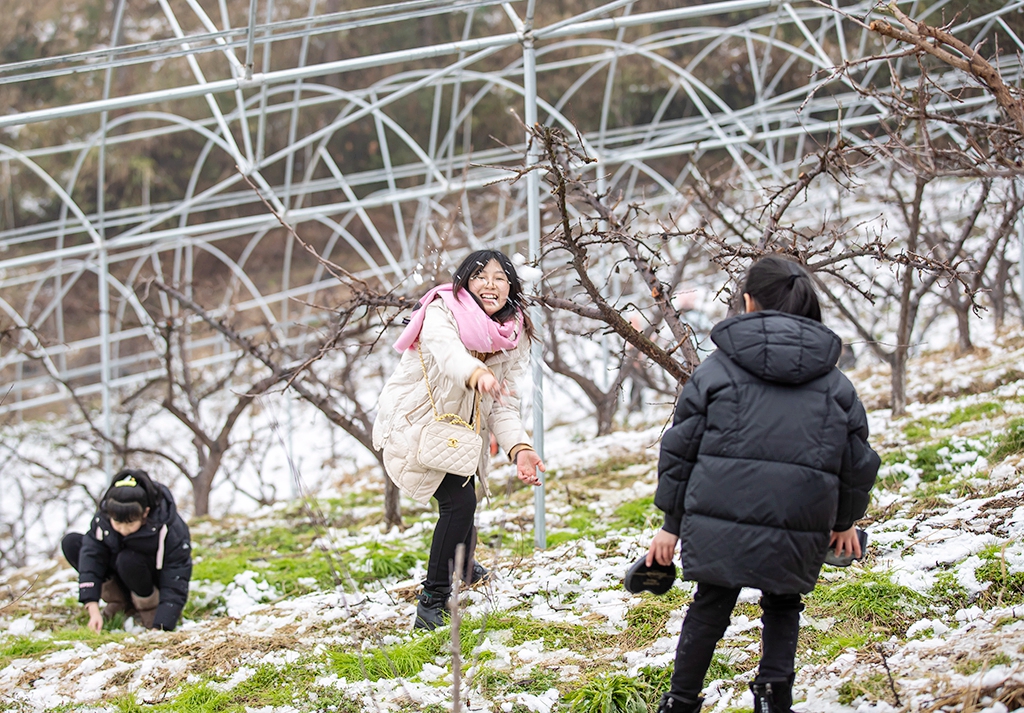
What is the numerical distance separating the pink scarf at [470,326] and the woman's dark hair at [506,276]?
3 centimetres

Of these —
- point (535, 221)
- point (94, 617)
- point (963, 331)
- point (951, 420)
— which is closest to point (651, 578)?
point (535, 221)

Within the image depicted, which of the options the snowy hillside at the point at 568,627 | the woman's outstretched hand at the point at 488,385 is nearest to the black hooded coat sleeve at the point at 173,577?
the snowy hillside at the point at 568,627

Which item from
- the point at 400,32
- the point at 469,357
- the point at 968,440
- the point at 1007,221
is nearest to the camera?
the point at 469,357

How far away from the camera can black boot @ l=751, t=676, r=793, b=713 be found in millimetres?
2459

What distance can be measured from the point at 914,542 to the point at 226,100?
17.1 meters

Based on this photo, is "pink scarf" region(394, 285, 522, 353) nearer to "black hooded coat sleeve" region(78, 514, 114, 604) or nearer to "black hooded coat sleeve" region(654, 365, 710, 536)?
"black hooded coat sleeve" region(654, 365, 710, 536)

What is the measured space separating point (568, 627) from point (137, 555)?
8.04 ft

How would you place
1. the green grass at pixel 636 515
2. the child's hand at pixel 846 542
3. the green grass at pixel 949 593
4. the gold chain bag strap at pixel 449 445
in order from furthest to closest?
the green grass at pixel 636 515 < the gold chain bag strap at pixel 449 445 < the green grass at pixel 949 593 < the child's hand at pixel 846 542

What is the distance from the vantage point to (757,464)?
2324 millimetres

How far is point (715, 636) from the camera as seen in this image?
97.0 inches

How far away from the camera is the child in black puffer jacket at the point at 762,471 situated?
91.3 inches

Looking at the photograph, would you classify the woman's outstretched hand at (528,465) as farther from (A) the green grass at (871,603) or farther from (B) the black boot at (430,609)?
(A) the green grass at (871,603)

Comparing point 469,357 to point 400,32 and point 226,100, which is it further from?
point 400,32

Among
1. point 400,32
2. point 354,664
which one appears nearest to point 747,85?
point 400,32
